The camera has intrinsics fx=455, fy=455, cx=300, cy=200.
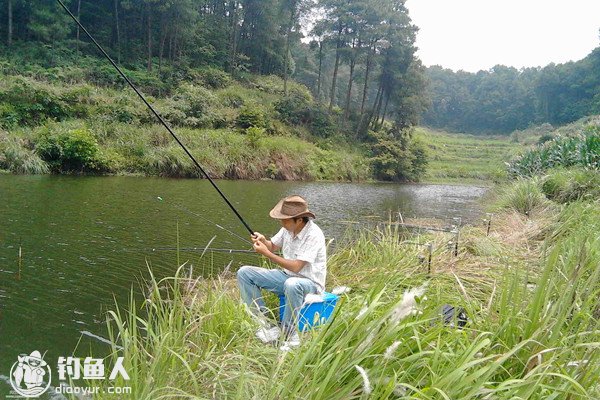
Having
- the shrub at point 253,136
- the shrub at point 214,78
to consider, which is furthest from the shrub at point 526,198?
the shrub at point 214,78

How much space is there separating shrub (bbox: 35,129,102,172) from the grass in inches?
956

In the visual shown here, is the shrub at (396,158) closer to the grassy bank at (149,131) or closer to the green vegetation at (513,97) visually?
the grassy bank at (149,131)

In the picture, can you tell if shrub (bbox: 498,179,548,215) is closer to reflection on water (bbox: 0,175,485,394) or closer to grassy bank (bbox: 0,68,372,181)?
reflection on water (bbox: 0,175,485,394)

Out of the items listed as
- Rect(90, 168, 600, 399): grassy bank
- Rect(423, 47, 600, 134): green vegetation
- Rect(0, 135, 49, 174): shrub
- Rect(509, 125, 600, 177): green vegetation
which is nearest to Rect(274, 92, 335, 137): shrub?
Rect(509, 125, 600, 177): green vegetation

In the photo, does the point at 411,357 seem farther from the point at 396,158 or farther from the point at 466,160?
the point at 466,160

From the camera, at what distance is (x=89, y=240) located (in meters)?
6.97

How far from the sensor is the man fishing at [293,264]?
3.46m

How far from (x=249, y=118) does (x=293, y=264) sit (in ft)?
76.0

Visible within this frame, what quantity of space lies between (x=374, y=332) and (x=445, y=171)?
136ft

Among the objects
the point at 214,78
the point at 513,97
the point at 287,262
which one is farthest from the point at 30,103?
the point at 513,97

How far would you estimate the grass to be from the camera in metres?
39.4

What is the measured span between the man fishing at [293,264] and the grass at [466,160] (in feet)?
95.2

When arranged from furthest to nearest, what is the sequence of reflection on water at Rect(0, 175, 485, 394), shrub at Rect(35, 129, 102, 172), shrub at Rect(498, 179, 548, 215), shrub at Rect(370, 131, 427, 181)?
shrub at Rect(370, 131, 427, 181) < shrub at Rect(35, 129, 102, 172) < shrub at Rect(498, 179, 548, 215) < reflection on water at Rect(0, 175, 485, 394)

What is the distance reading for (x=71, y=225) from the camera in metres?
7.86
